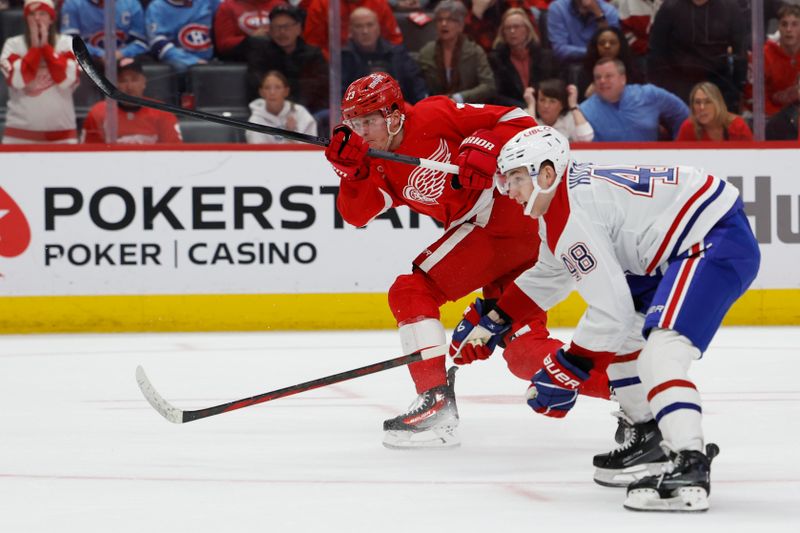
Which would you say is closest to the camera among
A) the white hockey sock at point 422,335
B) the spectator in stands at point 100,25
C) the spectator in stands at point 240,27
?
the white hockey sock at point 422,335

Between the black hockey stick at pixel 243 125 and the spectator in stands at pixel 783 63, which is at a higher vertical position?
the spectator in stands at pixel 783 63

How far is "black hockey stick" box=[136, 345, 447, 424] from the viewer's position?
11.9ft

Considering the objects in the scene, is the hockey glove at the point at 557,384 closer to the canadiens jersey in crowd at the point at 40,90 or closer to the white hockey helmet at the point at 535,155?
the white hockey helmet at the point at 535,155

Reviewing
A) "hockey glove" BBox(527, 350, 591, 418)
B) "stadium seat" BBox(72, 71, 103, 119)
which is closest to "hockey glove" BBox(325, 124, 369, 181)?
"hockey glove" BBox(527, 350, 591, 418)

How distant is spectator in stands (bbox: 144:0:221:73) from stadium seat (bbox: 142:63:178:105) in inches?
2.1

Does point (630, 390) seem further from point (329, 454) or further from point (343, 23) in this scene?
point (343, 23)

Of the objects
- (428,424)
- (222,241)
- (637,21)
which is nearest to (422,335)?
(428,424)

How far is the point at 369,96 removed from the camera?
3.77 m

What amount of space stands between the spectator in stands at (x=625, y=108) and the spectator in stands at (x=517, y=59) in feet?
0.89

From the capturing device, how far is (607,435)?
12.8ft

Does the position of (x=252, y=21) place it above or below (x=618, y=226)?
above

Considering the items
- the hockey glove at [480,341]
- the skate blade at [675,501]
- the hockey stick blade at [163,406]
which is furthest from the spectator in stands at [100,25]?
the skate blade at [675,501]

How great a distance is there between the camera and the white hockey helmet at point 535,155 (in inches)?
116

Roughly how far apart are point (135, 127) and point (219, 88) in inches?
19.0
